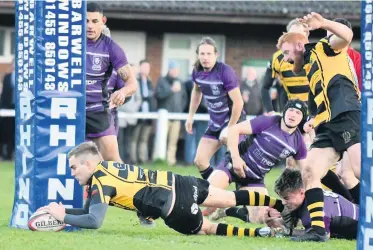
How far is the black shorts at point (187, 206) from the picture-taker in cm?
1032

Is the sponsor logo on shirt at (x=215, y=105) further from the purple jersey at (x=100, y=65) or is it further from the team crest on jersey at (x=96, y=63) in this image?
the team crest on jersey at (x=96, y=63)

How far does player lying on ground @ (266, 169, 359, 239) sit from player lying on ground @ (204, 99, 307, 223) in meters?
1.03

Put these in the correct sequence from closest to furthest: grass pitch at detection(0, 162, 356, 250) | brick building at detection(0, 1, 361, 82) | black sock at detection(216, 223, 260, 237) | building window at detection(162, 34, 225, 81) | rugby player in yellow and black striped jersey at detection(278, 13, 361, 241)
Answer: grass pitch at detection(0, 162, 356, 250) → black sock at detection(216, 223, 260, 237) → rugby player in yellow and black striped jersey at detection(278, 13, 361, 241) → brick building at detection(0, 1, 361, 82) → building window at detection(162, 34, 225, 81)

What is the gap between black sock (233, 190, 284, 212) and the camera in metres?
10.9

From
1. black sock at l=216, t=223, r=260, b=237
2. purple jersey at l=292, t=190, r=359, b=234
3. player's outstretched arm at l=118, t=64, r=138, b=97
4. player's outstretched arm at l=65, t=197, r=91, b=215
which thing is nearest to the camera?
player's outstretched arm at l=65, t=197, r=91, b=215

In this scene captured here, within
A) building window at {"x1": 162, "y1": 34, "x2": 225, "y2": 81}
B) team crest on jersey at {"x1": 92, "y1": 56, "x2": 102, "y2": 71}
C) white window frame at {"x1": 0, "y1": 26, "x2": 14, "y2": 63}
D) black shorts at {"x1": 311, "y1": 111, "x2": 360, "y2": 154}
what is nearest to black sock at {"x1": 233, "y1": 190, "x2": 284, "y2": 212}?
black shorts at {"x1": 311, "y1": 111, "x2": 360, "y2": 154}

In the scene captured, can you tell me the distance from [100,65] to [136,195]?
2668mm

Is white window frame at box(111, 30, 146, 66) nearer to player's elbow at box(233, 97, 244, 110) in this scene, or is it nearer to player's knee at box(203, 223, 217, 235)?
player's elbow at box(233, 97, 244, 110)

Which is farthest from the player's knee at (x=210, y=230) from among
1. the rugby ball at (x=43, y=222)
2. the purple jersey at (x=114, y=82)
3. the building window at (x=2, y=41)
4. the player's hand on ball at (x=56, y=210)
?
the building window at (x=2, y=41)

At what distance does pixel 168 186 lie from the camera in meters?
10.3

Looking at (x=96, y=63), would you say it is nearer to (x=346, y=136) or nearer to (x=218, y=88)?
(x=218, y=88)

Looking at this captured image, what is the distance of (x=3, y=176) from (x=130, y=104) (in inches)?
175

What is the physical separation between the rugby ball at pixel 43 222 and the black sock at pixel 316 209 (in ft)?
7.19

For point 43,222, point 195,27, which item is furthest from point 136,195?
point 195,27
